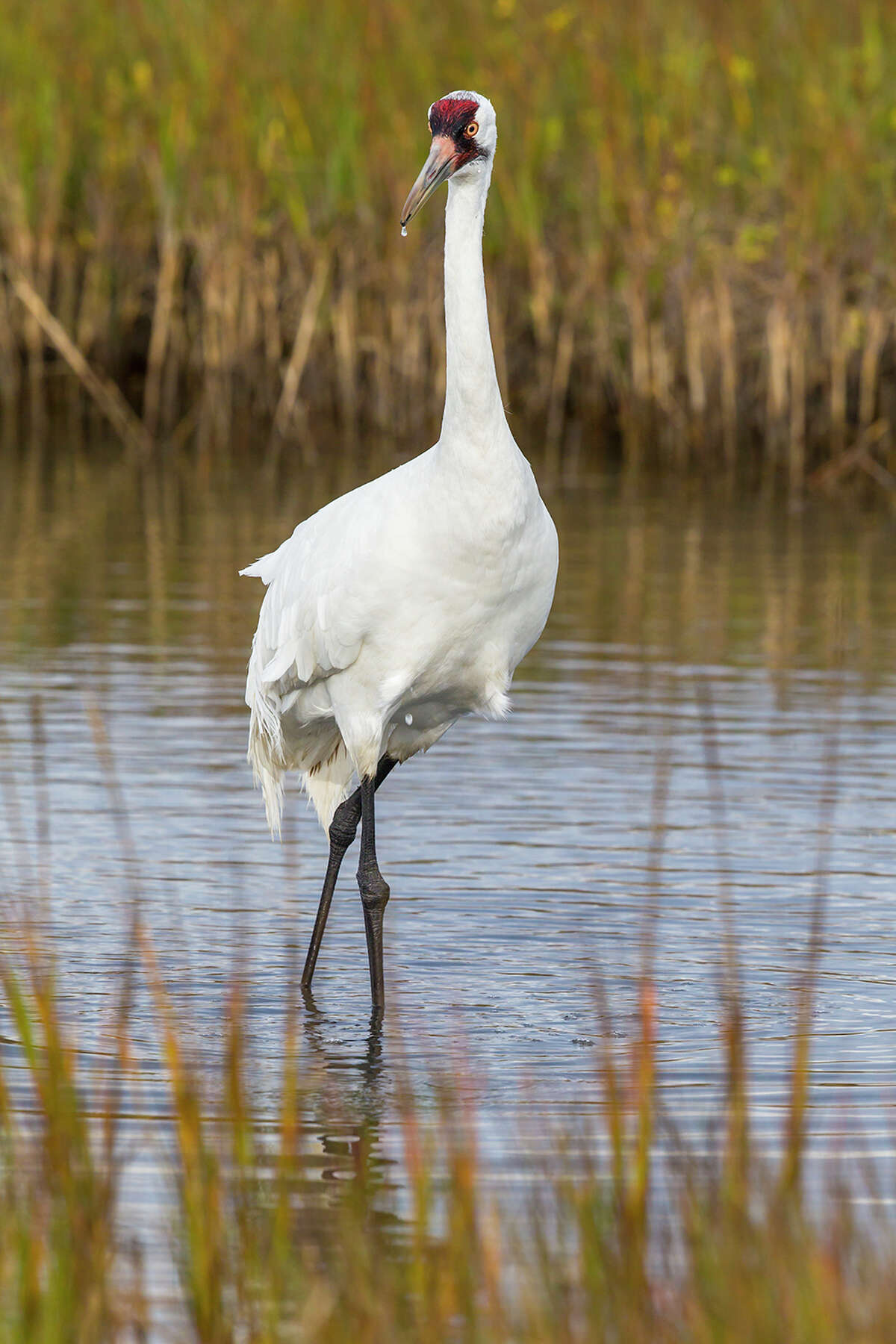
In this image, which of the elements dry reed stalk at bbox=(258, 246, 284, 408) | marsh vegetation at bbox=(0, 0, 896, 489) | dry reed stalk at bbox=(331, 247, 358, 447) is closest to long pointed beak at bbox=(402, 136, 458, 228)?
marsh vegetation at bbox=(0, 0, 896, 489)

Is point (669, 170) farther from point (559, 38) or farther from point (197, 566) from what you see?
point (197, 566)

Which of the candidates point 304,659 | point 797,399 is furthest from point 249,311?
point 304,659

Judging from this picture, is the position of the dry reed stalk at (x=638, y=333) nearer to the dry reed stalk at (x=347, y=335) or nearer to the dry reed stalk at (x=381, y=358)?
the dry reed stalk at (x=381, y=358)

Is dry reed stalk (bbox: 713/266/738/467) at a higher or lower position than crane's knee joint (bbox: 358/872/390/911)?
higher

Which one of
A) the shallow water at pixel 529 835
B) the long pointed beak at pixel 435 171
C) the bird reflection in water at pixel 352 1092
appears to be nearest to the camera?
the bird reflection in water at pixel 352 1092

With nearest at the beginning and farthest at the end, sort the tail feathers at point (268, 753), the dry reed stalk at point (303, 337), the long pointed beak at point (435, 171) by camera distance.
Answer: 1. the long pointed beak at point (435, 171)
2. the tail feathers at point (268, 753)
3. the dry reed stalk at point (303, 337)

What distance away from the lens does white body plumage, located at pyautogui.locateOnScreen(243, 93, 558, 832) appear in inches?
241

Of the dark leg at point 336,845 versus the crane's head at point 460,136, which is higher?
the crane's head at point 460,136

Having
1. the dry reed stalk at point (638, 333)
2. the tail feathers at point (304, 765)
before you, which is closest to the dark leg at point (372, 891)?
the tail feathers at point (304, 765)

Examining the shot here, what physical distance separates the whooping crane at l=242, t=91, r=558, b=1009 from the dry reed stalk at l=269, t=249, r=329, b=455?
954 centimetres

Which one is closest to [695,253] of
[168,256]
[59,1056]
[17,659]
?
[168,256]

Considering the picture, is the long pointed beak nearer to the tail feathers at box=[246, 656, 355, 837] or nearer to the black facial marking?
the black facial marking

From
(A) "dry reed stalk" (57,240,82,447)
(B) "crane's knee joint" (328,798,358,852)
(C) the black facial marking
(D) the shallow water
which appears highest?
(C) the black facial marking

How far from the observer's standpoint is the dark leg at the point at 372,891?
6.52m
